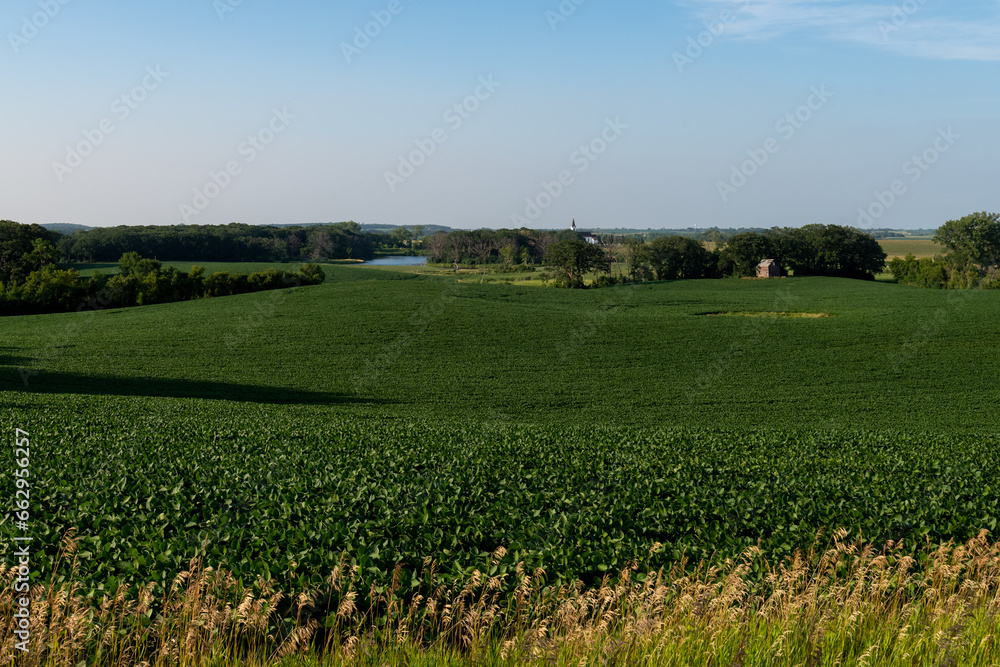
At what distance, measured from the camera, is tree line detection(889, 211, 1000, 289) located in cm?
10825

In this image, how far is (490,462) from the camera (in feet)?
44.9

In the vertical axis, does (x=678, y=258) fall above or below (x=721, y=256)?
below

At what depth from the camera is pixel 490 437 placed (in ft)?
58.1

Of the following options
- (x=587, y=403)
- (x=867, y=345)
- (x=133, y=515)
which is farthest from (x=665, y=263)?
(x=133, y=515)

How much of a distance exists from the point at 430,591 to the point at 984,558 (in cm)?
643

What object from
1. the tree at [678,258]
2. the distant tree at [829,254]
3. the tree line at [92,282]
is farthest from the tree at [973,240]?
the tree line at [92,282]

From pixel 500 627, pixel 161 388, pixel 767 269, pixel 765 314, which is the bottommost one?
pixel 161 388

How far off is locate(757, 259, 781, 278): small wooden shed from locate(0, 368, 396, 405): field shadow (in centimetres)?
8659

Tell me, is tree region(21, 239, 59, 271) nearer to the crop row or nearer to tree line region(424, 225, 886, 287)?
tree line region(424, 225, 886, 287)

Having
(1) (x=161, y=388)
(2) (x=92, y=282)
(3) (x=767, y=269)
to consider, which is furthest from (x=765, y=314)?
(2) (x=92, y=282)

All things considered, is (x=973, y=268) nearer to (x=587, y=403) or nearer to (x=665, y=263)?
(x=665, y=263)

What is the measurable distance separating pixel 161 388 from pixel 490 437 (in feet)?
80.0

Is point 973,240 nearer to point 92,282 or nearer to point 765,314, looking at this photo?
point 765,314

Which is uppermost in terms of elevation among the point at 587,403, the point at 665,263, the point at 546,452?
the point at 665,263
